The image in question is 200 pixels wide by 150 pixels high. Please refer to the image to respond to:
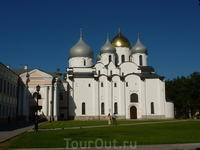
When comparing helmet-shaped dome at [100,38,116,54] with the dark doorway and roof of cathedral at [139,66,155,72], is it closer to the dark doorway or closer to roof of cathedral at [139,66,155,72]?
roof of cathedral at [139,66,155,72]

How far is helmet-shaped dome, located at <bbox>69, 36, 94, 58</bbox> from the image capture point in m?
59.5

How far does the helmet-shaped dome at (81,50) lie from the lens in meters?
59.5

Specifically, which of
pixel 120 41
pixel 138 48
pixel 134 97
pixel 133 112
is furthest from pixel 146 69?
pixel 133 112

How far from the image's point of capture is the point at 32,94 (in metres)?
49.7

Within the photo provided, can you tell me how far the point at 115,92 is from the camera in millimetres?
56812

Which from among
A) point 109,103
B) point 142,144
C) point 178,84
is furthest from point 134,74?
point 142,144

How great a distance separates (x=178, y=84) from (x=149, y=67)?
9891 millimetres

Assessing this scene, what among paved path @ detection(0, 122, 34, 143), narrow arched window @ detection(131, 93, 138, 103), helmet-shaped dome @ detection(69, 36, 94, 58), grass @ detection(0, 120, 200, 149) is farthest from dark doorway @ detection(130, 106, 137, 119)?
grass @ detection(0, 120, 200, 149)

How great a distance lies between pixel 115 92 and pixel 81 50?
39.7 ft

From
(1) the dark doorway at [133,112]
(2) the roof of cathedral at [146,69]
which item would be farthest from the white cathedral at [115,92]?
(2) the roof of cathedral at [146,69]

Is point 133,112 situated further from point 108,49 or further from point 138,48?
point 108,49

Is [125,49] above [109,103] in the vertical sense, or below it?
above

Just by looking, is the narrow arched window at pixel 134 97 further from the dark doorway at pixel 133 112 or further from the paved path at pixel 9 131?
the paved path at pixel 9 131

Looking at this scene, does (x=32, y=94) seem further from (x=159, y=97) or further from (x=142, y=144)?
(x=142, y=144)
